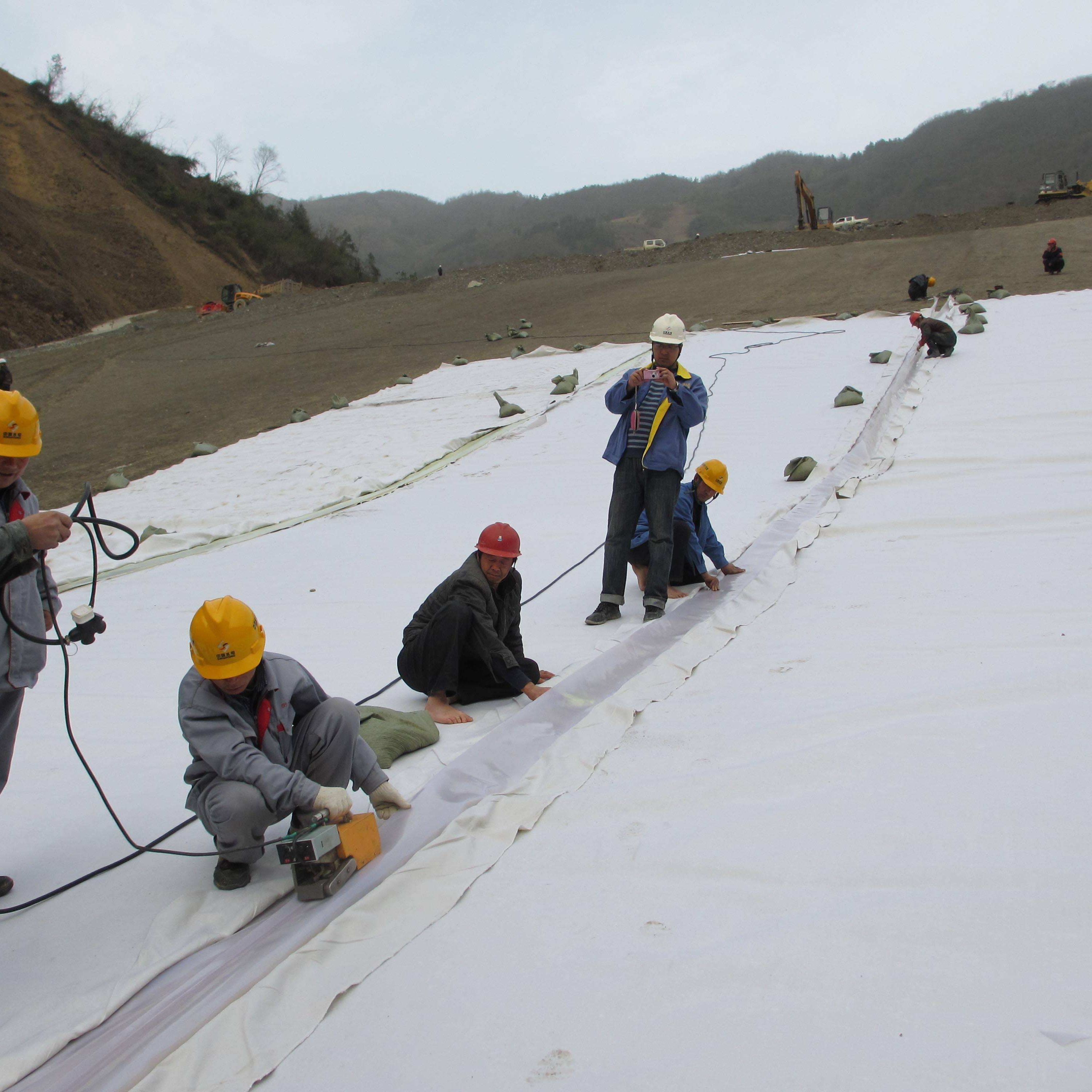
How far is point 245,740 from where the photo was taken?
1655mm

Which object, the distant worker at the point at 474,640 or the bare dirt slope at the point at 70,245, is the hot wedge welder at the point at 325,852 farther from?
the bare dirt slope at the point at 70,245

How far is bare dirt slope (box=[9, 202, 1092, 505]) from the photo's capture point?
9.40 metres

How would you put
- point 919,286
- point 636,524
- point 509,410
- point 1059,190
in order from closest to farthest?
1. point 636,524
2. point 509,410
3. point 919,286
4. point 1059,190

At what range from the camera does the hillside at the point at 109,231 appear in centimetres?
2145

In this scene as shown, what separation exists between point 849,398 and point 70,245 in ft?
78.5

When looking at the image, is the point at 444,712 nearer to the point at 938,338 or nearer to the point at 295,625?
the point at 295,625

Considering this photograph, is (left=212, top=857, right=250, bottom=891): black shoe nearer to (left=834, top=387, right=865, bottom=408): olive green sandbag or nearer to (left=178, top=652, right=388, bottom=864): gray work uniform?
(left=178, top=652, right=388, bottom=864): gray work uniform

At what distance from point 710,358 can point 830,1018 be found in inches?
287

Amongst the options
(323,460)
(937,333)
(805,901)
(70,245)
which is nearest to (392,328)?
(323,460)

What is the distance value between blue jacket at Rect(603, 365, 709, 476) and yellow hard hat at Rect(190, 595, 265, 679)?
1.68 metres

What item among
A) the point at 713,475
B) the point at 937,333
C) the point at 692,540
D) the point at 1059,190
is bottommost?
the point at 692,540

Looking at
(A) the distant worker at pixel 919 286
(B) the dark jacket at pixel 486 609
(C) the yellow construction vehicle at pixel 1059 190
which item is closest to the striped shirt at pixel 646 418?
(B) the dark jacket at pixel 486 609

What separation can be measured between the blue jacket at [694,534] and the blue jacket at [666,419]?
7.5 inches

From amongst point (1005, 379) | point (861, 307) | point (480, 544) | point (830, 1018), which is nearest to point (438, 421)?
point (1005, 379)
